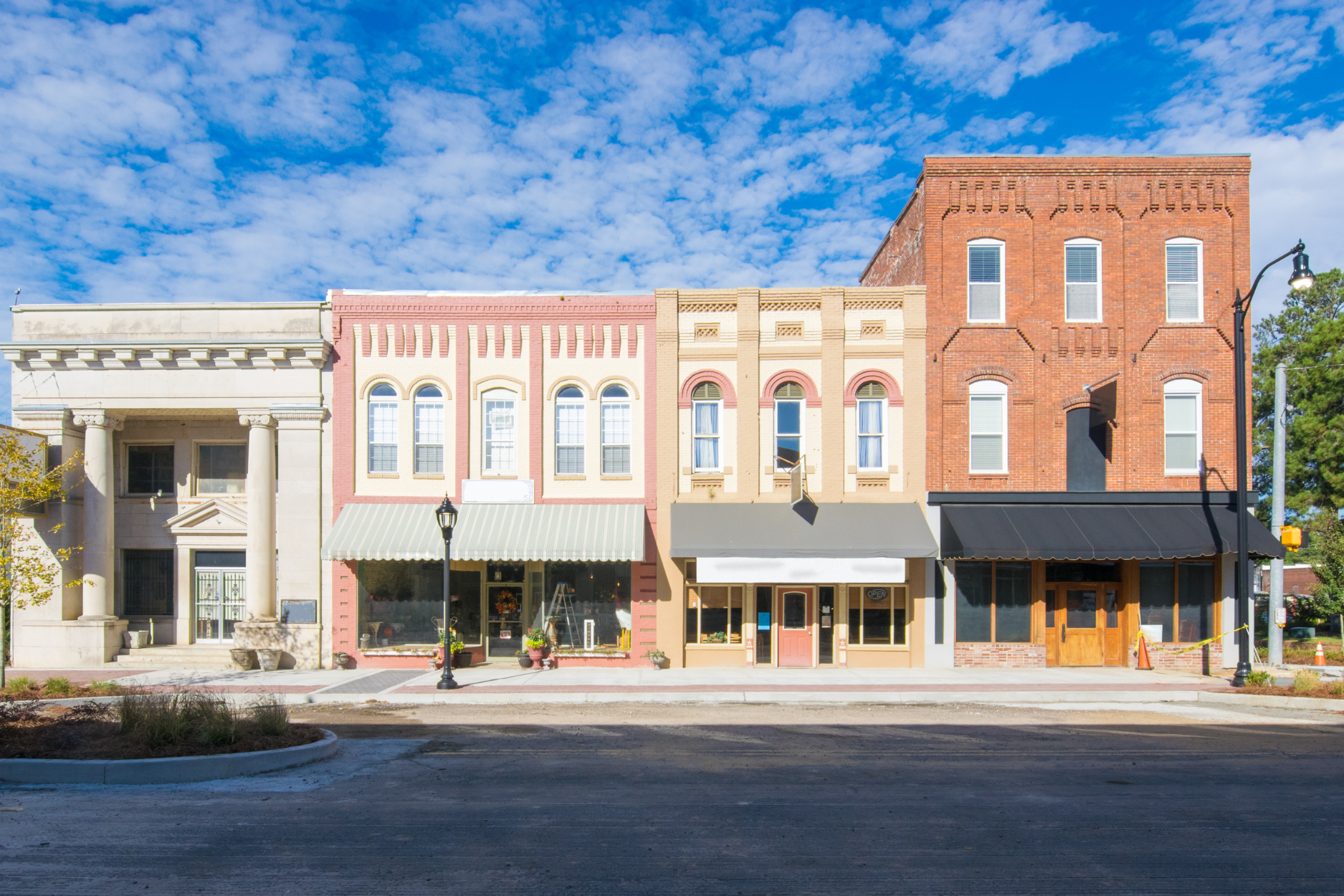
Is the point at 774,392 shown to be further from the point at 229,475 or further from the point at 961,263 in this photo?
the point at 229,475

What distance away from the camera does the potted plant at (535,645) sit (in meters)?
19.3

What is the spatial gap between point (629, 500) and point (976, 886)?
14.0m

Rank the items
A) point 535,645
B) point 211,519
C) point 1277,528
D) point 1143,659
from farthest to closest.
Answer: point 211,519 < point 535,645 < point 1277,528 < point 1143,659

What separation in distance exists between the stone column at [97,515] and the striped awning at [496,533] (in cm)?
615

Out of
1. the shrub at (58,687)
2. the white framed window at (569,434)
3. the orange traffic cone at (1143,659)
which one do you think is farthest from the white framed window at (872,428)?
the shrub at (58,687)

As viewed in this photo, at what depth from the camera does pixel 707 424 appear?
2000 centimetres

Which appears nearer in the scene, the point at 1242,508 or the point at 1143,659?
the point at 1242,508

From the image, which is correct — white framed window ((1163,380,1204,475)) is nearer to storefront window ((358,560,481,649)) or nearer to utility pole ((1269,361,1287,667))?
utility pole ((1269,361,1287,667))

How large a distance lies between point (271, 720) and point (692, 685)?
8828 mm

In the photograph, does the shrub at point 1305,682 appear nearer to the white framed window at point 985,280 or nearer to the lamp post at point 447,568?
the white framed window at point 985,280

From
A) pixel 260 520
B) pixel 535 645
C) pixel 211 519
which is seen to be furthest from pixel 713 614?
pixel 211 519

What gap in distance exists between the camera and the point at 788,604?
19.5m

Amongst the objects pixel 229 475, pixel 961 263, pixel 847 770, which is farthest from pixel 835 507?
pixel 229 475

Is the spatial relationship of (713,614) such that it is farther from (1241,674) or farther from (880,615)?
(1241,674)
